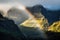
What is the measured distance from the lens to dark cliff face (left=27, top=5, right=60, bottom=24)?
4.94ft

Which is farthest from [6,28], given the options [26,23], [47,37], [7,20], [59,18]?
[59,18]

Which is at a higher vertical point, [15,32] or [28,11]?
[28,11]

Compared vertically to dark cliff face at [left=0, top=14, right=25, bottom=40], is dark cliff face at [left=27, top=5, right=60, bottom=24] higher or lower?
higher

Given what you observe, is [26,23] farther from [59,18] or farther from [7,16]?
[59,18]

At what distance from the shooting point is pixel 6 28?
4.88 ft

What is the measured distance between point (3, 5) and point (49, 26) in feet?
1.58

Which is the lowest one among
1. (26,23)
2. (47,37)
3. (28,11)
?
(47,37)

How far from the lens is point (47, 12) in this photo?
1.52 meters

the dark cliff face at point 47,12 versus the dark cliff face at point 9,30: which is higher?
the dark cliff face at point 47,12

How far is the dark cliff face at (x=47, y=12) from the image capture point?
4.94ft

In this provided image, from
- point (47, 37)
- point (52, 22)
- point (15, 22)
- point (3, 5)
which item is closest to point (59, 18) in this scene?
point (52, 22)

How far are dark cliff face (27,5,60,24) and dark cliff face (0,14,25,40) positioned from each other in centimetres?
23

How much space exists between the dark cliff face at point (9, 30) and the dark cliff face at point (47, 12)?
0.23 metres

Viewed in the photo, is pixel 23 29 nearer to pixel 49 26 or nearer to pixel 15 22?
pixel 15 22
